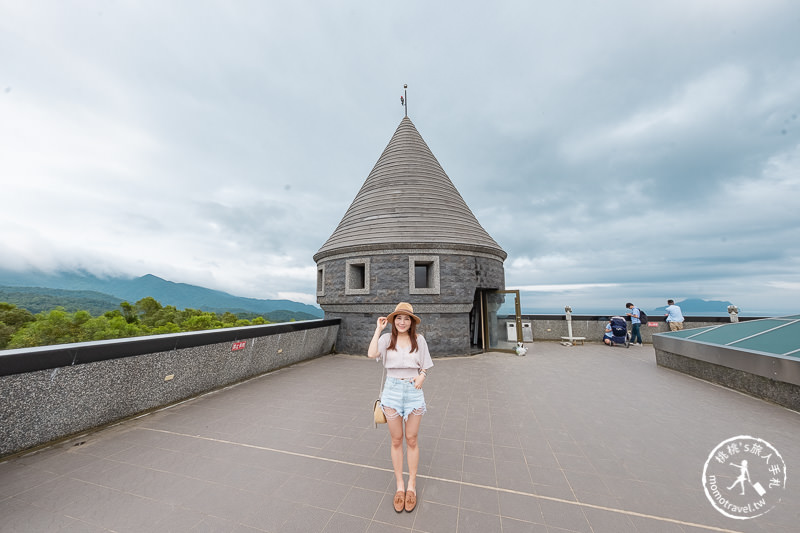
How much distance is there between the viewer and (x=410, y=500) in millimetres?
2725

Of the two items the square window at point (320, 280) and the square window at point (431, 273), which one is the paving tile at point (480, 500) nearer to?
the square window at point (431, 273)

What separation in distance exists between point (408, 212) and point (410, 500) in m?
9.47

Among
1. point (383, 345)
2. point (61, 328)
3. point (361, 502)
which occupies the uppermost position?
point (383, 345)

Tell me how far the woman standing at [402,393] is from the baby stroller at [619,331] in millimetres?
13358

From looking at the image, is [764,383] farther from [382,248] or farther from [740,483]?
[382,248]

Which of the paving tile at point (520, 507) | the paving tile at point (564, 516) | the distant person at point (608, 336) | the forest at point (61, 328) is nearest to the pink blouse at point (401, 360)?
the paving tile at point (520, 507)

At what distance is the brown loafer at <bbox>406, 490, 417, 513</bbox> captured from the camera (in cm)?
269

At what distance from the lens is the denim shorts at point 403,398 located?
276 centimetres

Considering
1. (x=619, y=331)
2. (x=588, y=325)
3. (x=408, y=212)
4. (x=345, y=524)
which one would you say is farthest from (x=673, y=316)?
(x=345, y=524)

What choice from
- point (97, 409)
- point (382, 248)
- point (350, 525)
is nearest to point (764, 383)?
point (350, 525)

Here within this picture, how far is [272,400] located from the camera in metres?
5.62

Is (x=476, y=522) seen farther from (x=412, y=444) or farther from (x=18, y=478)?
(x=18, y=478)

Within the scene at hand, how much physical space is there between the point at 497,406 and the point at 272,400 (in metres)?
4.28

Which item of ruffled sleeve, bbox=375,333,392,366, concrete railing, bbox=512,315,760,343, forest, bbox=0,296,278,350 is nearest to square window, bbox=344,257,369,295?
ruffled sleeve, bbox=375,333,392,366
